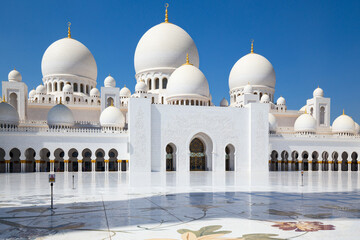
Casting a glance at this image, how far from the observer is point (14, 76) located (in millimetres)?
26844

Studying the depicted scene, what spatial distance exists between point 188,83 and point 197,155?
5.16 meters

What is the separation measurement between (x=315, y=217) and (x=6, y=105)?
73.3 ft

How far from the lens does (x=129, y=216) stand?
221 inches

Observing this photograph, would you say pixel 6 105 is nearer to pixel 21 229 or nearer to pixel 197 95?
pixel 197 95

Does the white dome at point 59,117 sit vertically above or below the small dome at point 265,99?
below

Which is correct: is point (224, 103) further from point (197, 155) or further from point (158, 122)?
point (158, 122)

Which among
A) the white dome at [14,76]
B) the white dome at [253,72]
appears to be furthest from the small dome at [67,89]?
the white dome at [253,72]

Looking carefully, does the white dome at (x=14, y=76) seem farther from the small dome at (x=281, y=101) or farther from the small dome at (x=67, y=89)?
the small dome at (x=281, y=101)

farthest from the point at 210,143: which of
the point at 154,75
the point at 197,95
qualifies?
the point at 154,75

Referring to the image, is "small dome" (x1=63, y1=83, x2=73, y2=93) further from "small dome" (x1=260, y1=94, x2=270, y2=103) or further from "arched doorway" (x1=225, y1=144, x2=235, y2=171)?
"small dome" (x1=260, y1=94, x2=270, y2=103)

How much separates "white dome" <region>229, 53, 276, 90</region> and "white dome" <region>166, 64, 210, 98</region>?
26.8 ft

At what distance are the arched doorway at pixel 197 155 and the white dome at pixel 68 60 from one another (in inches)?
520

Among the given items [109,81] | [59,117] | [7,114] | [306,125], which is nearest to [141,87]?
[109,81]

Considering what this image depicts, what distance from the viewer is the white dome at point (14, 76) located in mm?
26766
